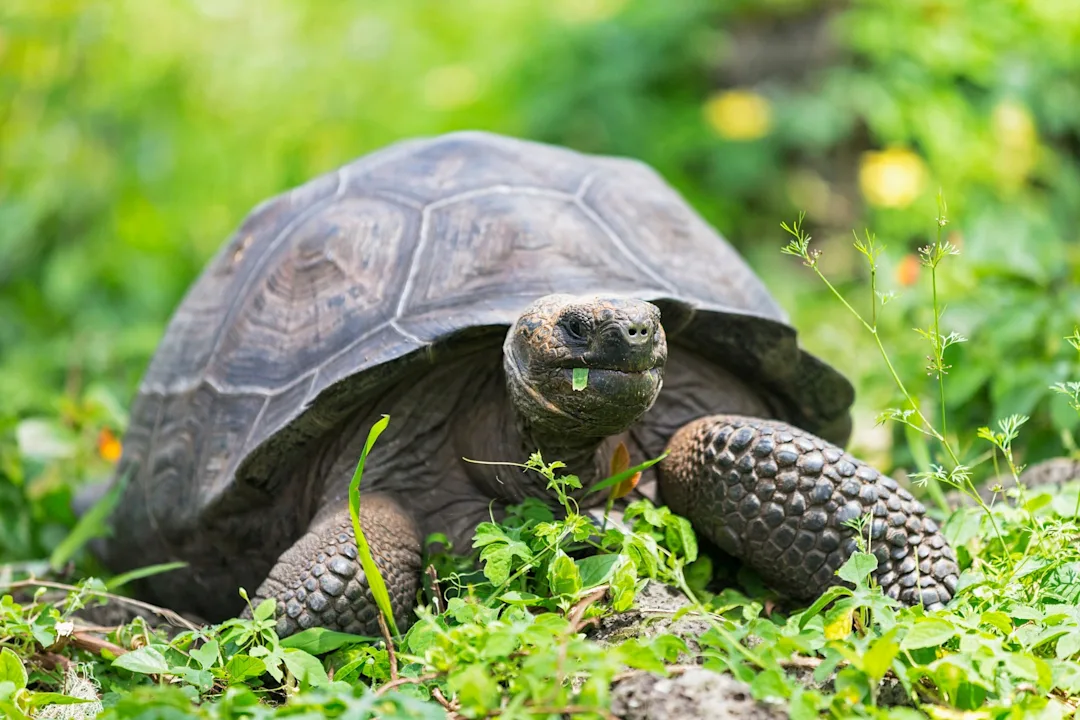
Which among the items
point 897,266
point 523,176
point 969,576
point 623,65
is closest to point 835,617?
point 969,576

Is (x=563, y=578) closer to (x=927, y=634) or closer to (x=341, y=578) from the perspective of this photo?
(x=341, y=578)

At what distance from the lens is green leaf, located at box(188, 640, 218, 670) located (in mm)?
2316

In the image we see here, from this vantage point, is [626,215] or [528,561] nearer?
[528,561]

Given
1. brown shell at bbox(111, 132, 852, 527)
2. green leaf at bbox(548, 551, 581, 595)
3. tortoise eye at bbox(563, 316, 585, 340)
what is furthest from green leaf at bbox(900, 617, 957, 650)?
brown shell at bbox(111, 132, 852, 527)

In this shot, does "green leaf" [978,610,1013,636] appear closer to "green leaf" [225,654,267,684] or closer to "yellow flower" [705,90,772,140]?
"green leaf" [225,654,267,684]

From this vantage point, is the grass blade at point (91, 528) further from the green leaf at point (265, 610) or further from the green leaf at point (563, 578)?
the green leaf at point (563, 578)

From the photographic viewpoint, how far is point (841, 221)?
7957mm

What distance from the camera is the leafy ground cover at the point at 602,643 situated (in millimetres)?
1933

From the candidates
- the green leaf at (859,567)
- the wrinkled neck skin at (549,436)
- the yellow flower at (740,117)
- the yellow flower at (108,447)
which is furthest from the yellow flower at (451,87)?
the green leaf at (859,567)

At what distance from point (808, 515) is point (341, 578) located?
108 cm

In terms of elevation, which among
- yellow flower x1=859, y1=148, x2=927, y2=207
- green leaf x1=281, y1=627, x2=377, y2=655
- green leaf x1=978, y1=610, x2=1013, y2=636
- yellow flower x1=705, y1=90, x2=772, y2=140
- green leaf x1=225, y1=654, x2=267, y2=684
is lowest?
green leaf x1=281, y1=627, x2=377, y2=655

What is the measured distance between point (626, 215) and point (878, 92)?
5.05 metres

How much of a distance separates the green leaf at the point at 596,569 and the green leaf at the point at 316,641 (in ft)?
1.78

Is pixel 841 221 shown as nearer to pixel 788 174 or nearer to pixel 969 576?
pixel 788 174
